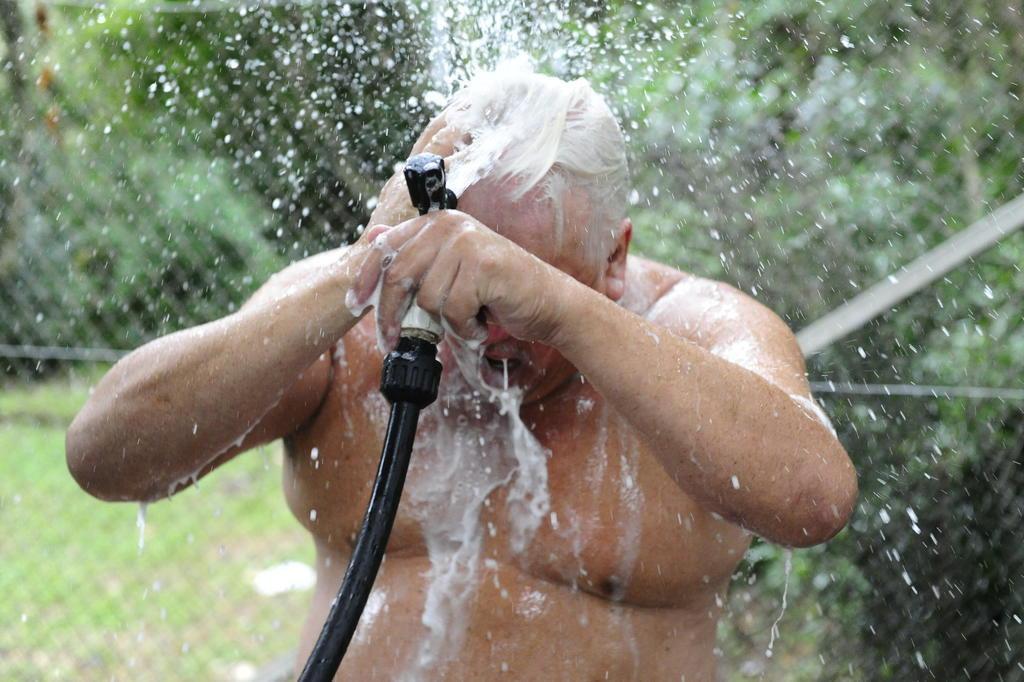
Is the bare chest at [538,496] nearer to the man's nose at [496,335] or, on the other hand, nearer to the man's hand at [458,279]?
the man's nose at [496,335]

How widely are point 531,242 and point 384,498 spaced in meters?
0.37

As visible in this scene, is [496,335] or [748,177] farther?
[748,177]

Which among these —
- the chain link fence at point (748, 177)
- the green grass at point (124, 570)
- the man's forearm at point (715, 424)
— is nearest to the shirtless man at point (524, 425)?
the man's forearm at point (715, 424)

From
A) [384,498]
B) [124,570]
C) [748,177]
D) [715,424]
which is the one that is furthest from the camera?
[124,570]

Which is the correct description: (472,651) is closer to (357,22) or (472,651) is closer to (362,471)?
(362,471)

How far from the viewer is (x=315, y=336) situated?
1307mm

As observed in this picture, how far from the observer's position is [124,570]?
3926 millimetres

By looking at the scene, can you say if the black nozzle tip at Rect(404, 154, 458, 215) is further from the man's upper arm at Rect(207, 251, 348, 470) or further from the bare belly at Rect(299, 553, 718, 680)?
the bare belly at Rect(299, 553, 718, 680)

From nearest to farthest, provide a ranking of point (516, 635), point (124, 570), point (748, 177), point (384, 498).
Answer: point (384, 498) < point (516, 635) < point (748, 177) < point (124, 570)

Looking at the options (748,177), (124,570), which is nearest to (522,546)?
(748,177)

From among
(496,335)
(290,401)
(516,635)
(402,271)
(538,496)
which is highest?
(402,271)

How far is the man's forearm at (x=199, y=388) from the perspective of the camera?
1.31 metres

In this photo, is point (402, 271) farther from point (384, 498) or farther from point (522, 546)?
point (522, 546)

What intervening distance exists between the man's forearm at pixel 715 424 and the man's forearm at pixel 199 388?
11.3 inches
